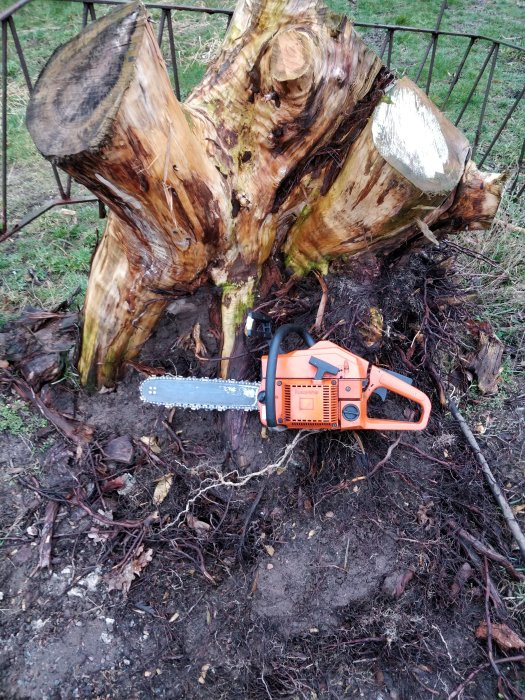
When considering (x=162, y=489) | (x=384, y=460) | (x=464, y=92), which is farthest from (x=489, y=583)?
(x=464, y=92)

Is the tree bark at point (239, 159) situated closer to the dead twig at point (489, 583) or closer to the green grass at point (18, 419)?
the green grass at point (18, 419)

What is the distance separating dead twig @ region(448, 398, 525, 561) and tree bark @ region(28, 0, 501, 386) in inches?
38.7

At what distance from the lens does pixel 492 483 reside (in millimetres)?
2568

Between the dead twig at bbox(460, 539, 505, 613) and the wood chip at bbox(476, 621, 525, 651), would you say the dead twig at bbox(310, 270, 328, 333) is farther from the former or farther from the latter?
the wood chip at bbox(476, 621, 525, 651)

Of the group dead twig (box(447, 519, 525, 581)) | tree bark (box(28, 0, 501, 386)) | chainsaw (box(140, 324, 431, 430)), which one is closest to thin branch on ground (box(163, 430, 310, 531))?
chainsaw (box(140, 324, 431, 430))

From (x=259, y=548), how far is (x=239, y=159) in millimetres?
1681

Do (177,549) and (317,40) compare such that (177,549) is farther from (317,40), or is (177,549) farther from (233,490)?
(317,40)

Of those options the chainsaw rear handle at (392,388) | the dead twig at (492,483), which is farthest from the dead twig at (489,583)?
the chainsaw rear handle at (392,388)

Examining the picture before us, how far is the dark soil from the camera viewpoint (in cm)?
204

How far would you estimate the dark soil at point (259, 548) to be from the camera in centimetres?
204

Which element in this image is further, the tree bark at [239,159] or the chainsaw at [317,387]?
the chainsaw at [317,387]

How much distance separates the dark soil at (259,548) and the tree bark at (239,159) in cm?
23

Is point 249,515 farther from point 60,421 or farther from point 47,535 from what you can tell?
point 60,421

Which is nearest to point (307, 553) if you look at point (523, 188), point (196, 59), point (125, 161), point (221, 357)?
point (221, 357)
